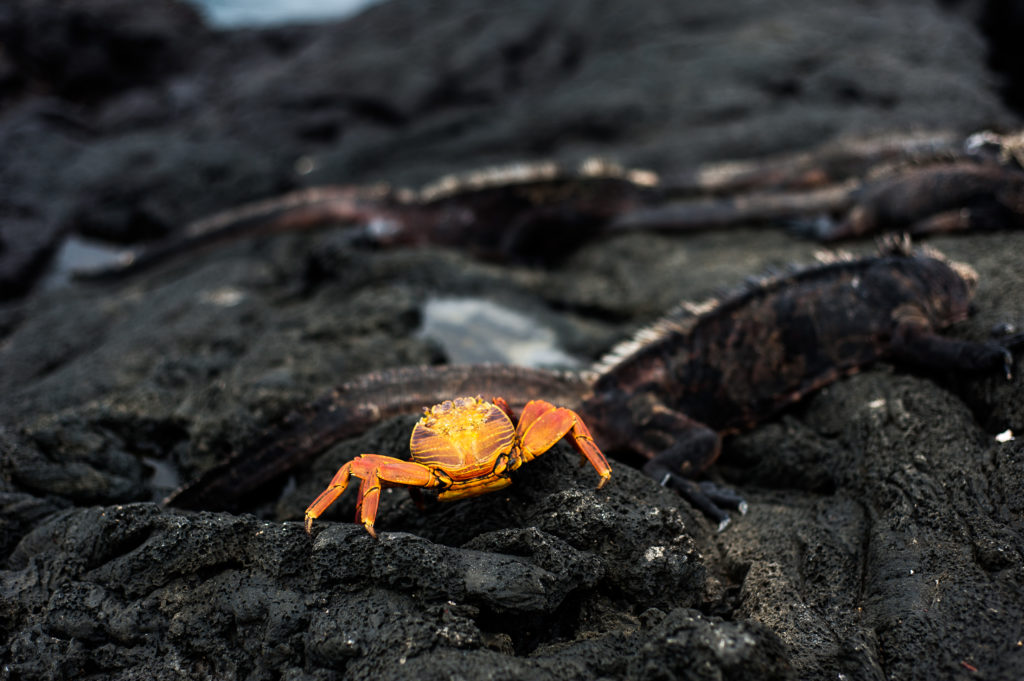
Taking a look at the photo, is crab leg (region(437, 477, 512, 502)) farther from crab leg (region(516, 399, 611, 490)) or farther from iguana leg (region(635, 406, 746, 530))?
iguana leg (region(635, 406, 746, 530))

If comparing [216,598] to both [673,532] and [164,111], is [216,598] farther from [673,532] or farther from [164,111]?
[164,111]

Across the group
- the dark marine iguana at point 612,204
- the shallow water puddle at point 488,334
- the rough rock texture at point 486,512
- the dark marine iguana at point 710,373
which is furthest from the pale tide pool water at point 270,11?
the dark marine iguana at point 710,373

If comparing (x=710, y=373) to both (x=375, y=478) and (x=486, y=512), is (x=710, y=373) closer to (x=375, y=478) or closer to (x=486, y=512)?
(x=486, y=512)

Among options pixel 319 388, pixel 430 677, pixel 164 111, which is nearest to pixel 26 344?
pixel 319 388

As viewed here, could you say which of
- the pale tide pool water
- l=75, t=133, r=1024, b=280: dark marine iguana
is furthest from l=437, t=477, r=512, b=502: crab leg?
the pale tide pool water

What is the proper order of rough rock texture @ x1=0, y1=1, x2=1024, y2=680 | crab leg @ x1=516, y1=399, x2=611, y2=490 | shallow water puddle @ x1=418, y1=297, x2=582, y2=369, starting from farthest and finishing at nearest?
shallow water puddle @ x1=418, y1=297, x2=582, y2=369 < crab leg @ x1=516, y1=399, x2=611, y2=490 < rough rock texture @ x1=0, y1=1, x2=1024, y2=680

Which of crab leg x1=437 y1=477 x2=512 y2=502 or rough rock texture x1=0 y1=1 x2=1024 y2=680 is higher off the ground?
crab leg x1=437 y1=477 x2=512 y2=502
